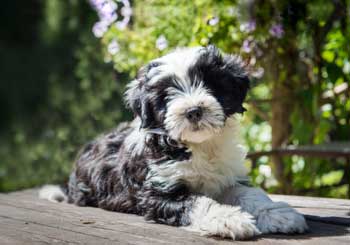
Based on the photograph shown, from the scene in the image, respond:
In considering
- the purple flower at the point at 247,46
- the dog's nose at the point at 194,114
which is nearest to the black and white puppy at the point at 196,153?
the dog's nose at the point at 194,114

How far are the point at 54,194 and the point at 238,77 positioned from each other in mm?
1806

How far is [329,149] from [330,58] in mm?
1044

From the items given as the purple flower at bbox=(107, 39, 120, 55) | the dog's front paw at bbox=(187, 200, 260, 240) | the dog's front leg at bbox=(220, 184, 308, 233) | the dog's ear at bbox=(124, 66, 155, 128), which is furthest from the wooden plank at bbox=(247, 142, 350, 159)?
the dog's front paw at bbox=(187, 200, 260, 240)

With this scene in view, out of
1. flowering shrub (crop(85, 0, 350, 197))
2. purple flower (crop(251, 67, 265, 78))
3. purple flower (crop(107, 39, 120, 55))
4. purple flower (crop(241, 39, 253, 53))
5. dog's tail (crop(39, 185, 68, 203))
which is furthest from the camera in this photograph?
purple flower (crop(107, 39, 120, 55))

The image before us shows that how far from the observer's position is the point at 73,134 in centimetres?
926

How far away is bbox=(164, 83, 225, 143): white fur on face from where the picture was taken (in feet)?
12.1

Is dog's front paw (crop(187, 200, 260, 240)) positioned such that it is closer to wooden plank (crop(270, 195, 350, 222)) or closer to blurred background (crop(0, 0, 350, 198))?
wooden plank (crop(270, 195, 350, 222))

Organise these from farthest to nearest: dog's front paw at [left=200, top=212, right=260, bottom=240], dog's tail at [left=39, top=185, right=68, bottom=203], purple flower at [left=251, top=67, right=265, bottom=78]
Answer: purple flower at [left=251, top=67, right=265, bottom=78] < dog's tail at [left=39, top=185, right=68, bottom=203] < dog's front paw at [left=200, top=212, right=260, bottom=240]

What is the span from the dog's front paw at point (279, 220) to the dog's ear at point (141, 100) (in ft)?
2.67

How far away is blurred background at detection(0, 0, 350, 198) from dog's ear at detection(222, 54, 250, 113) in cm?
182

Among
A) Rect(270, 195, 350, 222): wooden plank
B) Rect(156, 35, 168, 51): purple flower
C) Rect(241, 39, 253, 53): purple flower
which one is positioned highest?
Rect(241, 39, 253, 53): purple flower

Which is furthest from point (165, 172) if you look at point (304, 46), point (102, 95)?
point (102, 95)

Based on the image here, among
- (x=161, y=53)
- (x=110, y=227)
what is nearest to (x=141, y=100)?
(x=110, y=227)

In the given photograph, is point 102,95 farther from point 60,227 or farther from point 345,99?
point 60,227
